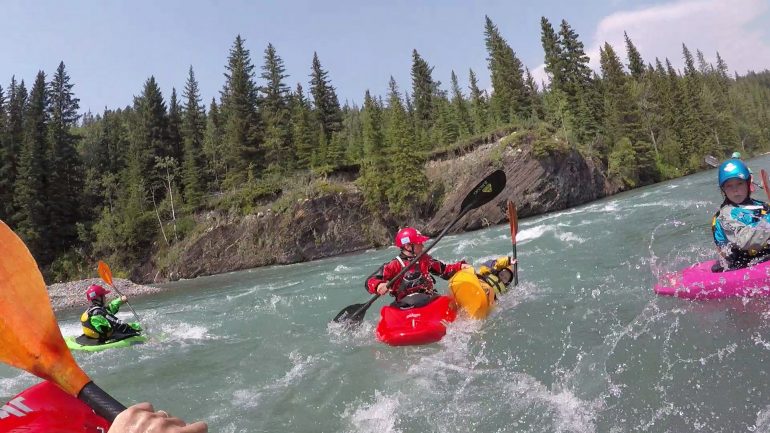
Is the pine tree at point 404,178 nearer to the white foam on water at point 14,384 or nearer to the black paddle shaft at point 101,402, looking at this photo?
the white foam on water at point 14,384

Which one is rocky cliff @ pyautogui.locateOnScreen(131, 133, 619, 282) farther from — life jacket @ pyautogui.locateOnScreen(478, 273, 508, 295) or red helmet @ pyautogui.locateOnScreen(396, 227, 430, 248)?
red helmet @ pyautogui.locateOnScreen(396, 227, 430, 248)

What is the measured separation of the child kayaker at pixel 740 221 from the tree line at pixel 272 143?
24121 millimetres

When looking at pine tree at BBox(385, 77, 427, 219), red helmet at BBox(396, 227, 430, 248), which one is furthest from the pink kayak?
A: pine tree at BBox(385, 77, 427, 219)

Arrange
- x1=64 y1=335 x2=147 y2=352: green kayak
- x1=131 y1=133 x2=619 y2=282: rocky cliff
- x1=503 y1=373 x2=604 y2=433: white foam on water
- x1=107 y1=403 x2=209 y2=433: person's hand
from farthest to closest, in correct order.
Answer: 1. x1=131 y1=133 x2=619 y2=282: rocky cliff
2. x1=64 y1=335 x2=147 y2=352: green kayak
3. x1=503 y1=373 x2=604 y2=433: white foam on water
4. x1=107 y1=403 x2=209 y2=433: person's hand

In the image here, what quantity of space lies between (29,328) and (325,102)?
4475cm

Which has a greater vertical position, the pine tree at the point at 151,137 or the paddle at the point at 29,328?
the pine tree at the point at 151,137

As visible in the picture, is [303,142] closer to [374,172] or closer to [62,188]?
[374,172]

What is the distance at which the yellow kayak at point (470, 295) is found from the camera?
5.66m

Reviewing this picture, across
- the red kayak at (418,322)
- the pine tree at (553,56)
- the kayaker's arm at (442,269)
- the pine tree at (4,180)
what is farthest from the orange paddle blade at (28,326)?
the pine tree at (553,56)

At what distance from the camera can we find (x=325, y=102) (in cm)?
4456

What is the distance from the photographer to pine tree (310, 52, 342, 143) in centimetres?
4425

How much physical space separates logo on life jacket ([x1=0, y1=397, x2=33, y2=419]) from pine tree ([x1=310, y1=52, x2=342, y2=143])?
4313 cm

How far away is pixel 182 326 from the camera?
9.41m

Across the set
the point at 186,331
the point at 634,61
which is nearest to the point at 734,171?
the point at 186,331
